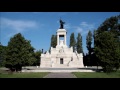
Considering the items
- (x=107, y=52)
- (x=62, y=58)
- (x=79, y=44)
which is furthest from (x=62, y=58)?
(x=107, y=52)

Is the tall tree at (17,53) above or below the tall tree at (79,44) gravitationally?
below

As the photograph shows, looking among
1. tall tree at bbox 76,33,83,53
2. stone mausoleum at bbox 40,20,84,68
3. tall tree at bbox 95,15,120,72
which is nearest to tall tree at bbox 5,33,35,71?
tall tree at bbox 95,15,120,72

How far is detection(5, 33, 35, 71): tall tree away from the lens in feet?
87.9

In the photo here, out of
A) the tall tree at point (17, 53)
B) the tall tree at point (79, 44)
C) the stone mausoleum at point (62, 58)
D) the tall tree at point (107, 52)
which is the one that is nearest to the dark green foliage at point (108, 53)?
the tall tree at point (107, 52)

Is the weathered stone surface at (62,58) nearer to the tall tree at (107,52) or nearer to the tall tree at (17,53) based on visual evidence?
the tall tree at (107,52)

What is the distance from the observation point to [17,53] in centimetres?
2744

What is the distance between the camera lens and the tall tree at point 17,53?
2678cm

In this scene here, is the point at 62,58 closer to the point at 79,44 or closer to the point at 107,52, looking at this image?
the point at 79,44

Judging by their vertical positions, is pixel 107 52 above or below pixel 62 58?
above

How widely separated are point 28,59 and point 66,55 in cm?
2198

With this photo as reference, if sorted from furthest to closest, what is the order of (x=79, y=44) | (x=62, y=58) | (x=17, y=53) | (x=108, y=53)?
(x=79, y=44) → (x=62, y=58) → (x=108, y=53) → (x=17, y=53)

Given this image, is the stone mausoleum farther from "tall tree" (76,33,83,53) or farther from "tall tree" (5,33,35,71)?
"tall tree" (5,33,35,71)
